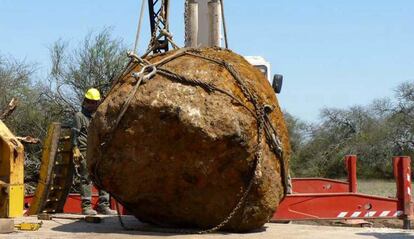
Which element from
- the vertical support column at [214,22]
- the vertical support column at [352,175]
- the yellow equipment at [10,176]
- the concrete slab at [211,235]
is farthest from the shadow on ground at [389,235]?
the vertical support column at [352,175]

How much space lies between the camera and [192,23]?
9016 millimetres

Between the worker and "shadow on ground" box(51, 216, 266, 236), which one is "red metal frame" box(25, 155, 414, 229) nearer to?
the worker

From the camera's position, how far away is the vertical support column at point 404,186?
1024cm

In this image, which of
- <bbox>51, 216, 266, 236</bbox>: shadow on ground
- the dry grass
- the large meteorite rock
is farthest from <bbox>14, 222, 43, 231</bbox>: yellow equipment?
the dry grass

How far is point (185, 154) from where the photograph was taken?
5754 millimetres

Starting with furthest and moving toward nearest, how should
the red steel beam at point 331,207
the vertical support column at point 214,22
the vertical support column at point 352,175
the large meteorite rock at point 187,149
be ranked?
1. the vertical support column at point 352,175
2. the red steel beam at point 331,207
3. the vertical support column at point 214,22
4. the large meteorite rock at point 187,149

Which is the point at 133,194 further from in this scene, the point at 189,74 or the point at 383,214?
the point at 383,214

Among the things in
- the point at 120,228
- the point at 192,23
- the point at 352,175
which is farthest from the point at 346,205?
the point at 120,228

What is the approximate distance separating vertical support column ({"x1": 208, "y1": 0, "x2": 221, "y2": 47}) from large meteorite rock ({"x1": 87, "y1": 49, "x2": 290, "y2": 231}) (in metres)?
2.61

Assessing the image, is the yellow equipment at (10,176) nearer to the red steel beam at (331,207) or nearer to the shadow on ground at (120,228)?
the shadow on ground at (120,228)

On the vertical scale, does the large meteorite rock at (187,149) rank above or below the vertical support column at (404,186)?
above

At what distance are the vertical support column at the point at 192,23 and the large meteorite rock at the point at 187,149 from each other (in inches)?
110

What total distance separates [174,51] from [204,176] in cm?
126

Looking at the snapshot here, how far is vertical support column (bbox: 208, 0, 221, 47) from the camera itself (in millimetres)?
8812
